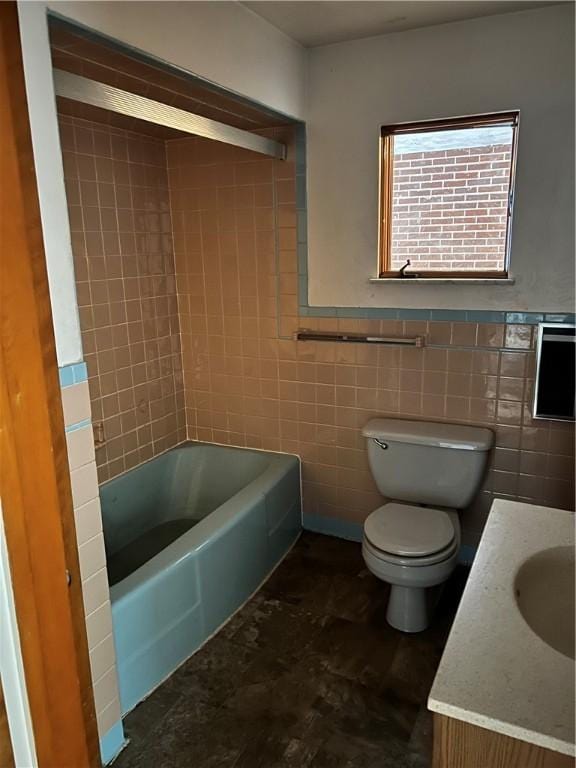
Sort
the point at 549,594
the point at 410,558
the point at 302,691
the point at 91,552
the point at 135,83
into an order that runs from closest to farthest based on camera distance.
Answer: the point at 549,594
the point at 91,552
the point at 135,83
the point at 302,691
the point at 410,558

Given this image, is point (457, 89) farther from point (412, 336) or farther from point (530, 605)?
point (530, 605)

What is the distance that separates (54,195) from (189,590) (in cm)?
146

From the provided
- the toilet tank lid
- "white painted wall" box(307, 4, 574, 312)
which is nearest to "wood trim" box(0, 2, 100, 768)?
the toilet tank lid

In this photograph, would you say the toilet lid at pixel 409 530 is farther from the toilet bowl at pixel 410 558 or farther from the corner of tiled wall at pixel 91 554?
the corner of tiled wall at pixel 91 554

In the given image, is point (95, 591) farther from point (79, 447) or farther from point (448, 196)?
point (448, 196)

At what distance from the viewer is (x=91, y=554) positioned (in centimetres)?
170

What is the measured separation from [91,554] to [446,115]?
213cm

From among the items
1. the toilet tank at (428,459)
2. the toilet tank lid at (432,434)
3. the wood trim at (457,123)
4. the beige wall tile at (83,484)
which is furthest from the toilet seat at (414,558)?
the wood trim at (457,123)

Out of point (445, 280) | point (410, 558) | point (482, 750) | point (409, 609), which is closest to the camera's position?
point (482, 750)

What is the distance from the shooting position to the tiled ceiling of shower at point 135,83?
1588 millimetres

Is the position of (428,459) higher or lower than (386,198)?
lower

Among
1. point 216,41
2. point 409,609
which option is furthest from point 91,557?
point 216,41

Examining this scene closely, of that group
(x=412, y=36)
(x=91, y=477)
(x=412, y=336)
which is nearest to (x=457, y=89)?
(x=412, y=36)

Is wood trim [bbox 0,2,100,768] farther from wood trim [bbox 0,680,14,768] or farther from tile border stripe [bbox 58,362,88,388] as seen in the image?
tile border stripe [bbox 58,362,88,388]
